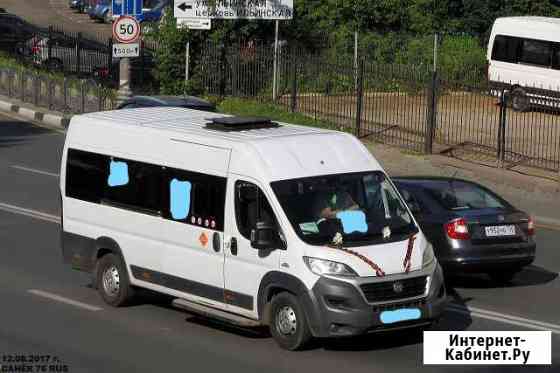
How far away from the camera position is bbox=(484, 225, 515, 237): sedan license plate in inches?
572

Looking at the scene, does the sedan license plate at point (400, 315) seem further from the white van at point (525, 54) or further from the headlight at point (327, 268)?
the white van at point (525, 54)

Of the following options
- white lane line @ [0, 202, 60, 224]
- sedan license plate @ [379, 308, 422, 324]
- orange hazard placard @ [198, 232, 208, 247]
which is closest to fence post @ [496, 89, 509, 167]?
white lane line @ [0, 202, 60, 224]

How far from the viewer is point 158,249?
504 inches

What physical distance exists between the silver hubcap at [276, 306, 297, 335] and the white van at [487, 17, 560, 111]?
69.4 feet

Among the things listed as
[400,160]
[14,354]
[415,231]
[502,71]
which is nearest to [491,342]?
[415,231]

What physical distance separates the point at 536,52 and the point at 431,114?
8.51 metres

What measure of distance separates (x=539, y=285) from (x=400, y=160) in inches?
410

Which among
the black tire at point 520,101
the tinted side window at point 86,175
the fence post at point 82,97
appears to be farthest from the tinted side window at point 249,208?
the fence post at point 82,97

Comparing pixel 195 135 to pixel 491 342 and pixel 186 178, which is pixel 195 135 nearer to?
pixel 186 178

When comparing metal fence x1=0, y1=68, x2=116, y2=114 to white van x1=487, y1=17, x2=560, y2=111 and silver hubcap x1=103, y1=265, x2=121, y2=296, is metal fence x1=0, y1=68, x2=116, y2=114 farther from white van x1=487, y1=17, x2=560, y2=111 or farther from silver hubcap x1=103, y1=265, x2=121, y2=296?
silver hubcap x1=103, y1=265, x2=121, y2=296

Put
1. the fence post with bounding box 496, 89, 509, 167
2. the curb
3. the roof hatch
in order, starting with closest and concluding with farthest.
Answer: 1. the roof hatch
2. the fence post with bounding box 496, 89, 509, 167
3. the curb

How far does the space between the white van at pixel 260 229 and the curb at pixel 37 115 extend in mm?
16874

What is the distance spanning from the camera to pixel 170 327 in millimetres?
12633

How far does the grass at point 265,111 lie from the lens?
2801cm
